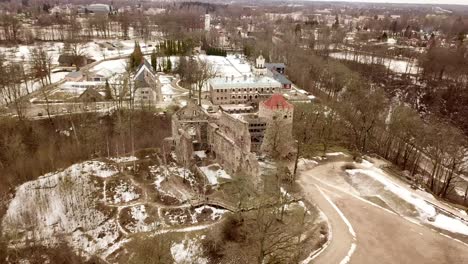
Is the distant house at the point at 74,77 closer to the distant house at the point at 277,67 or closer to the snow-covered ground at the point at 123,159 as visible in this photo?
the snow-covered ground at the point at 123,159

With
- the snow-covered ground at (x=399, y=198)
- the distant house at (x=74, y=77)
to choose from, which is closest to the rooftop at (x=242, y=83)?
the distant house at (x=74, y=77)

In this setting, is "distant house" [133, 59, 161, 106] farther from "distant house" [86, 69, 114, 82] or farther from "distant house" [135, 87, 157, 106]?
"distant house" [86, 69, 114, 82]

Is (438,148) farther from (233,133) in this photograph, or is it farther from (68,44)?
(68,44)

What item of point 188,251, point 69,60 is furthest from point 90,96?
point 188,251

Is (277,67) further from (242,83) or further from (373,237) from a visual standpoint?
(373,237)

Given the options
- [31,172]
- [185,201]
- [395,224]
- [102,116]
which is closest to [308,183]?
[395,224]

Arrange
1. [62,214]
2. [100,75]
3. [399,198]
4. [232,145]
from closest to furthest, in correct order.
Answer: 1. [62,214]
2. [399,198]
3. [232,145]
4. [100,75]
